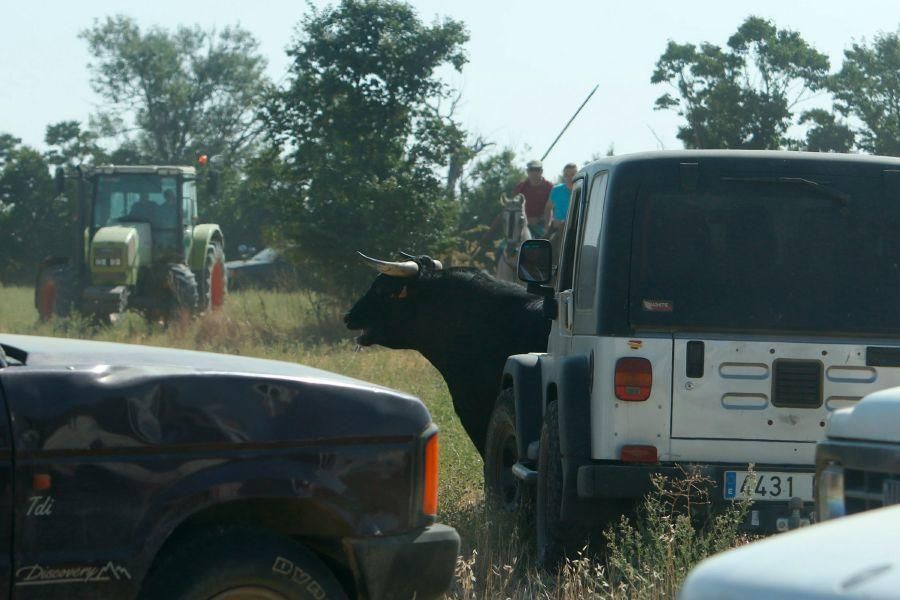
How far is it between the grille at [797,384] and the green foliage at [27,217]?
2012 inches

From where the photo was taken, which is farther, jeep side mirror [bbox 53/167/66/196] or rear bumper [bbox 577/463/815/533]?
jeep side mirror [bbox 53/167/66/196]

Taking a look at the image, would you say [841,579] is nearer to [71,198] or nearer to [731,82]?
[731,82]

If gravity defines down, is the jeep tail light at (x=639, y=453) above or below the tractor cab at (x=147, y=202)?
below

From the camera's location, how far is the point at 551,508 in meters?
7.21

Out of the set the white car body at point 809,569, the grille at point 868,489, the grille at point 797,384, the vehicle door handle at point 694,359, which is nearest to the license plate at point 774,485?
the grille at point 797,384

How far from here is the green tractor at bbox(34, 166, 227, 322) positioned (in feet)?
78.3

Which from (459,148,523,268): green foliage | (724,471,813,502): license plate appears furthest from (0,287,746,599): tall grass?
(459,148,523,268): green foliage

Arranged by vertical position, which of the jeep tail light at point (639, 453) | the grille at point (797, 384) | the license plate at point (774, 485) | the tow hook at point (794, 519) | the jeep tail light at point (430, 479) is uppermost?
the grille at point (797, 384)

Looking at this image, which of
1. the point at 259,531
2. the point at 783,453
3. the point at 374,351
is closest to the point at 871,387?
the point at 783,453

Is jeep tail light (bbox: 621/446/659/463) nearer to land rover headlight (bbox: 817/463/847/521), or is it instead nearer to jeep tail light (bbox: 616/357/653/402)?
jeep tail light (bbox: 616/357/653/402)

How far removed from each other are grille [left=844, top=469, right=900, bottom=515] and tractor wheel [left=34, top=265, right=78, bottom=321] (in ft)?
69.7

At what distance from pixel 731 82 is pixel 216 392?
30.0 metres

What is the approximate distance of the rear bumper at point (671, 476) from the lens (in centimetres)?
672

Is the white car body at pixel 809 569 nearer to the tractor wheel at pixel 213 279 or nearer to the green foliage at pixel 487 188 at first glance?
the tractor wheel at pixel 213 279
